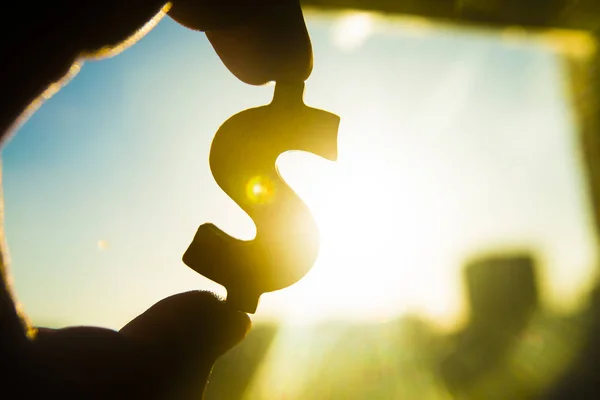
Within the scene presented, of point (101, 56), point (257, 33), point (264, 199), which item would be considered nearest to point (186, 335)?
point (264, 199)

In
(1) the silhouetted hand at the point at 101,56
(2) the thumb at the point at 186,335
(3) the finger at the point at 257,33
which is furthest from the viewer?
(3) the finger at the point at 257,33

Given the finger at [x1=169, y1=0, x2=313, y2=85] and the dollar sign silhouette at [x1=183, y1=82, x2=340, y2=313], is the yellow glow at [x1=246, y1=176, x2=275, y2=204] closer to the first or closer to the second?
the dollar sign silhouette at [x1=183, y1=82, x2=340, y2=313]

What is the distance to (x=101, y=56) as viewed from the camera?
66 cm

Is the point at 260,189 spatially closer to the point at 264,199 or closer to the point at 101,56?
the point at 264,199

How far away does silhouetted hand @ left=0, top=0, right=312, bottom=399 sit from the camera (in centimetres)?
54

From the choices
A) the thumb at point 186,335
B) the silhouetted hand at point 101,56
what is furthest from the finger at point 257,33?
the thumb at point 186,335

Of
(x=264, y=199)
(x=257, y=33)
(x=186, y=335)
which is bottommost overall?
(x=186, y=335)

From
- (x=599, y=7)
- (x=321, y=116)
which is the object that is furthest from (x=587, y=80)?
(x=321, y=116)

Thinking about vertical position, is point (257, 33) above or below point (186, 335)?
above

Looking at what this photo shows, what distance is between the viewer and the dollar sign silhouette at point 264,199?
0.85 metres

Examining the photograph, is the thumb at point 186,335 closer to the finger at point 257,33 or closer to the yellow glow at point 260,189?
the yellow glow at point 260,189

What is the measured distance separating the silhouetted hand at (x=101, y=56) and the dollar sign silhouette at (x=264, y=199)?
6 centimetres

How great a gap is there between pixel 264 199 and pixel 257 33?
0.30m

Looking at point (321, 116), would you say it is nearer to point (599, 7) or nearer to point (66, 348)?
point (66, 348)
